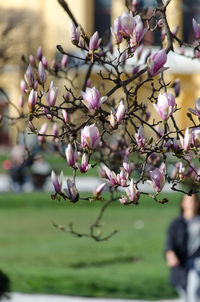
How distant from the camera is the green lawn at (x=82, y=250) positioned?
10.2m

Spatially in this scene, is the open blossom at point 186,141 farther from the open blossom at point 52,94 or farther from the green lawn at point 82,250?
the green lawn at point 82,250

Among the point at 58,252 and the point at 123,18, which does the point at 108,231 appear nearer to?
the point at 58,252

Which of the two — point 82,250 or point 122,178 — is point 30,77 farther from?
point 82,250

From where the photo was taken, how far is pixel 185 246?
8.02m

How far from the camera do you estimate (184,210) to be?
8.13 m

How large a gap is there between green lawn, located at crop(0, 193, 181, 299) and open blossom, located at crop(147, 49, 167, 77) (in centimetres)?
653

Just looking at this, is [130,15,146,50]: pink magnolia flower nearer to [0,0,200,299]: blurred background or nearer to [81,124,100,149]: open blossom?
[81,124,100,149]: open blossom

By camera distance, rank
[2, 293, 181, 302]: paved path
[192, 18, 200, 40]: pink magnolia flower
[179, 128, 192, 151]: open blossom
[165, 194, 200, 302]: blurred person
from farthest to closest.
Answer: [2, 293, 181, 302]: paved path, [165, 194, 200, 302]: blurred person, [192, 18, 200, 40]: pink magnolia flower, [179, 128, 192, 151]: open blossom

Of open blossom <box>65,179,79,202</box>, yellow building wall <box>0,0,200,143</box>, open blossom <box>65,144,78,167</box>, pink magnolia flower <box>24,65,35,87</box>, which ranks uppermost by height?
yellow building wall <box>0,0,200,143</box>

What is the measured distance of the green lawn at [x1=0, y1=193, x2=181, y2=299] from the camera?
10211mm

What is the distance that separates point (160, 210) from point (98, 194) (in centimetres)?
1573

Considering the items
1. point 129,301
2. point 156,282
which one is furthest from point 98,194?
point 156,282

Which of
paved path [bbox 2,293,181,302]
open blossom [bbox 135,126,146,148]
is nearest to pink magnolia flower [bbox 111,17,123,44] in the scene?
open blossom [bbox 135,126,146,148]

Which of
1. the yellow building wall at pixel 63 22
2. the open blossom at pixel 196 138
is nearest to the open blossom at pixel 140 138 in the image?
the open blossom at pixel 196 138
